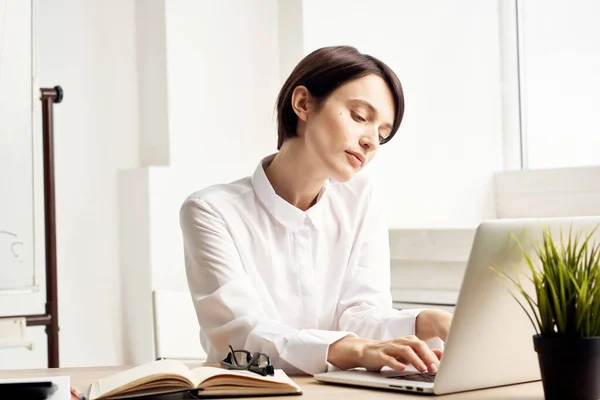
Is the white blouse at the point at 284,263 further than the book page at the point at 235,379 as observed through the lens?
Yes

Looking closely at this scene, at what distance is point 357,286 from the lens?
1.92 meters

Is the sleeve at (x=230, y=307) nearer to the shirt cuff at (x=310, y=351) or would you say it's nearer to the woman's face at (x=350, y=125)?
the shirt cuff at (x=310, y=351)

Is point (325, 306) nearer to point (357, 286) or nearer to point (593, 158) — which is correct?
point (357, 286)

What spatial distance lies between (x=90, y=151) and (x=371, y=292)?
152 cm

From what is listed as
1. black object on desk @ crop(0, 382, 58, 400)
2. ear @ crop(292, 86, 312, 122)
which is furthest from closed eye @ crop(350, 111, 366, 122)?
black object on desk @ crop(0, 382, 58, 400)

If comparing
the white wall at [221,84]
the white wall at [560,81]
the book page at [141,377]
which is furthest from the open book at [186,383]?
the white wall at [560,81]

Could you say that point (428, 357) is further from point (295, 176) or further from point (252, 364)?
point (295, 176)

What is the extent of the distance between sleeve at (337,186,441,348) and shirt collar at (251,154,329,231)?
0.13 metres

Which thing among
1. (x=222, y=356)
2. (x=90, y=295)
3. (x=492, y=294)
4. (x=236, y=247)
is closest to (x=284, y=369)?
(x=222, y=356)

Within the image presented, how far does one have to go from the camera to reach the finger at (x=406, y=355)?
4.44 ft

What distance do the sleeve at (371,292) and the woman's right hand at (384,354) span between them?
0.26m

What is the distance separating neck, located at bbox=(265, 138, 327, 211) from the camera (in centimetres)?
189

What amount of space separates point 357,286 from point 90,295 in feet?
4.78

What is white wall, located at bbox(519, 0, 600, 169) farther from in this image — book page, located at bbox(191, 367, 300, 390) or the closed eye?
book page, located at bbox(191, 367, 300, 390)
